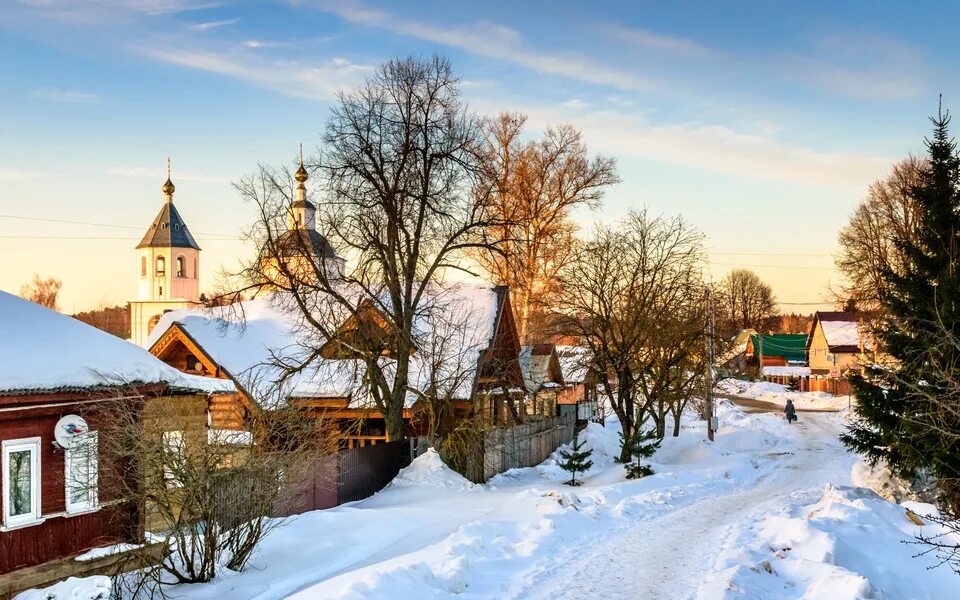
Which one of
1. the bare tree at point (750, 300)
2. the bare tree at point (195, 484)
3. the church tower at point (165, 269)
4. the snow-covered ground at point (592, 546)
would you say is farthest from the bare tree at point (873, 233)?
the bare tree at point (750, 300)

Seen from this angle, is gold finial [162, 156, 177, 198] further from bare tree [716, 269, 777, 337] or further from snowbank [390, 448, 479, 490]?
bare tree [716, 269, 777, 337]

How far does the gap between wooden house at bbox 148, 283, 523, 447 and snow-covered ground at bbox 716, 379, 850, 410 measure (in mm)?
22314

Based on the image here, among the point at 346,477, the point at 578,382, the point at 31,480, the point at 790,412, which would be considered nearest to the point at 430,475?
the point at 346,477

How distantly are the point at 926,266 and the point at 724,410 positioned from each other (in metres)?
31.6

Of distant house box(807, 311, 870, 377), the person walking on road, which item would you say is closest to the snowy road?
the person walking on road

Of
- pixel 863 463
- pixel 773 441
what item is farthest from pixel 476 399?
pixel 773 441

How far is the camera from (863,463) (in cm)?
2217

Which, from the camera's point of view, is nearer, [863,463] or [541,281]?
[863,463]

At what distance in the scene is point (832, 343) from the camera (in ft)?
237

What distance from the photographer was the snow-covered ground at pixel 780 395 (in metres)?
56.6

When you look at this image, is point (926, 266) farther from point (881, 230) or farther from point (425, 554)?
point (881, 230)

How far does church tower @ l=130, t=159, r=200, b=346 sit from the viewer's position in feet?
213

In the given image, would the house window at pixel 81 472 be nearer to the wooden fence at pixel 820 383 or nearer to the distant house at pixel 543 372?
the distant house at pixel 543 372

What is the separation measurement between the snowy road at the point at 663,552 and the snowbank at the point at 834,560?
56 cm
